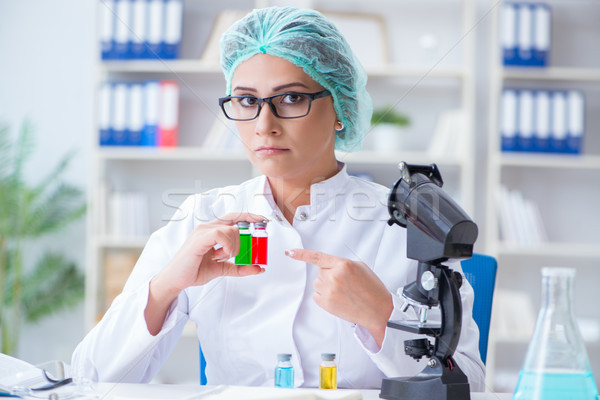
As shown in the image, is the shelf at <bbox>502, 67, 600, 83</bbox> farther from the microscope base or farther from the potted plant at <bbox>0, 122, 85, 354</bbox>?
the microscope base

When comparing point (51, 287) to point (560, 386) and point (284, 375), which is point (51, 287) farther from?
point (560, 386)

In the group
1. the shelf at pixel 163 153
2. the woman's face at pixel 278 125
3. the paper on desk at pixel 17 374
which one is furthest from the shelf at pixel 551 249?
the paper on desk at pixel 17 374

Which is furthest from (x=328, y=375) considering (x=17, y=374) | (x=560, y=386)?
(x=17, y=374)

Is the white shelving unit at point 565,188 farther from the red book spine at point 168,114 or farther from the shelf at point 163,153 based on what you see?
the red book spine at point 168,114

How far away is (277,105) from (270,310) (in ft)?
1.58

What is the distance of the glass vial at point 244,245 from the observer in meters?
1.20

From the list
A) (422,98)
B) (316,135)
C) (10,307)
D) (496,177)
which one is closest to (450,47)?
(422,98)

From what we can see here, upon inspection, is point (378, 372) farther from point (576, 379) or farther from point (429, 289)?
point (576, 379)

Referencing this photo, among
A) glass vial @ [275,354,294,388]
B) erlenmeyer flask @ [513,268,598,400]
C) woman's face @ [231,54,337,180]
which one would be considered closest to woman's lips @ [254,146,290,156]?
woman's face @ [231,54,337,180]

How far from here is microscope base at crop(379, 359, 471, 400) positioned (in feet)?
3.26

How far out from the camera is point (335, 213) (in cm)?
150

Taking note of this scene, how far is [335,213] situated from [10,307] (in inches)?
101

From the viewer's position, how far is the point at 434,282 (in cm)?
100

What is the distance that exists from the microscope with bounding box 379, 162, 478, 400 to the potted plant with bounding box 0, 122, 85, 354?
8.76 feet
